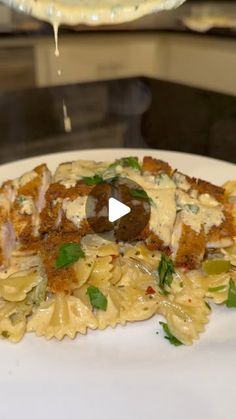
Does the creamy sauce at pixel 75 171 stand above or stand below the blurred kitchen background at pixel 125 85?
above

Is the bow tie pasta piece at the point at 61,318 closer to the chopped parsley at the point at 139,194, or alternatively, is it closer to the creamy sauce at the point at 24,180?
the chopped parsley at the point at 139,194

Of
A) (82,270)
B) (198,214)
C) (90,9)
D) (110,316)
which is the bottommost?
(110,316)

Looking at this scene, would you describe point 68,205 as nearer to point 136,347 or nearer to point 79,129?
point 136,347

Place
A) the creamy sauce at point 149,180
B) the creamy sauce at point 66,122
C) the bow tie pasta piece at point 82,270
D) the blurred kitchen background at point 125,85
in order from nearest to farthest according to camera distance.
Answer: the bow tie pasta piece at point 82,270
the creamy sauce at point 149,180
the blurred kitchen background at point 125,85
the creamy sauce at point 66,122

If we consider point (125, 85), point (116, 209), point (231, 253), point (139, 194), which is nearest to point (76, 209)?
point (116, 209)

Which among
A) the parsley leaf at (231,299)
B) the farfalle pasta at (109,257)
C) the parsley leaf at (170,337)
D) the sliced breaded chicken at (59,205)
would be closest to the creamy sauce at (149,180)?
the farfalle pasta at (109,257)

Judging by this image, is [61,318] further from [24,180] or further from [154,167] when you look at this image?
[154,167]
